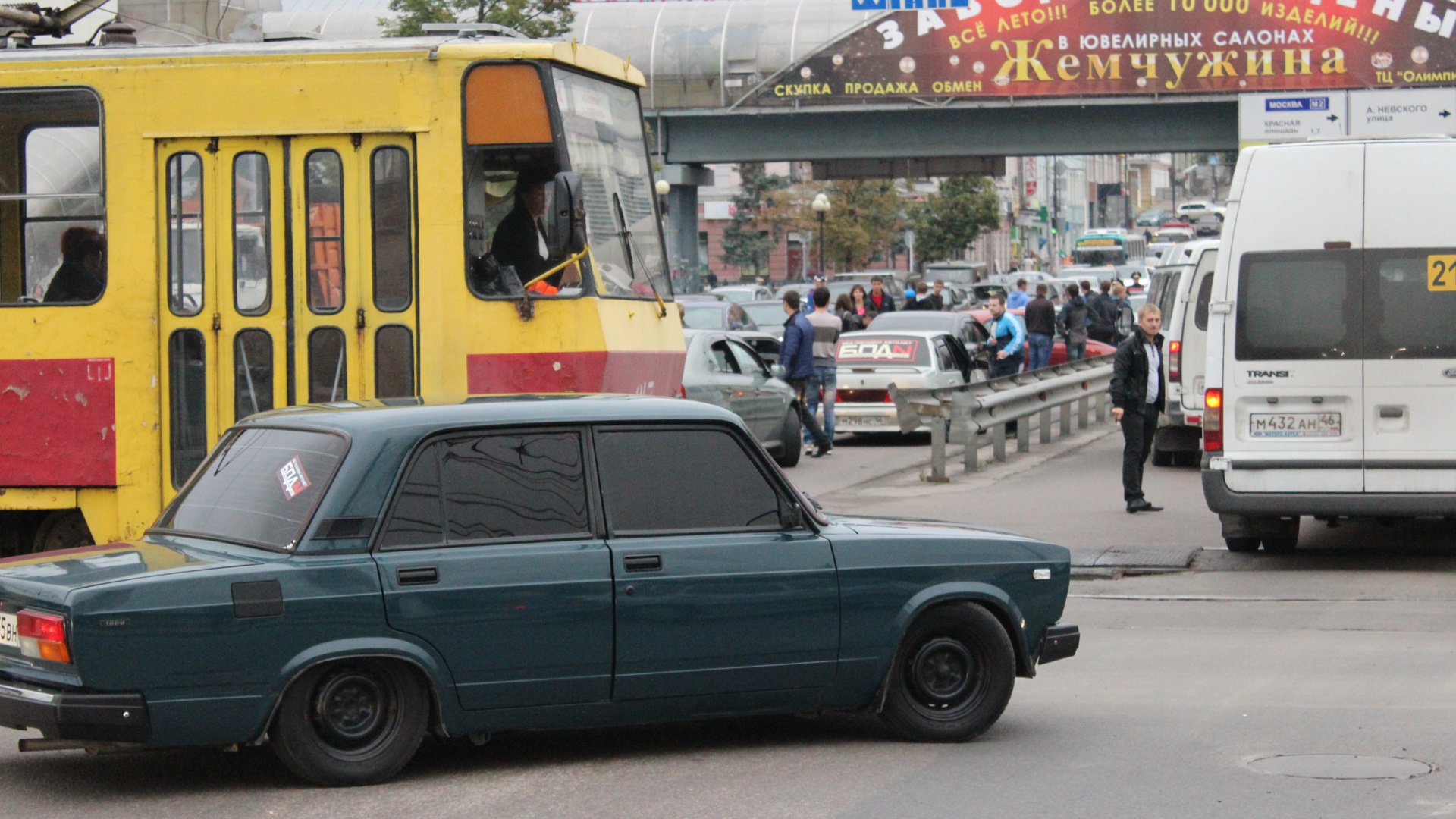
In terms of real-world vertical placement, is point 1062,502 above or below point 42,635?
below

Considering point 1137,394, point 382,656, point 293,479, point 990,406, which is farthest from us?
point 990,406

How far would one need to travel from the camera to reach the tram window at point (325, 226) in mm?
10031

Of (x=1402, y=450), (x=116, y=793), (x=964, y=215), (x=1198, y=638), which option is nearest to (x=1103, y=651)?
(x=1198, y=638)

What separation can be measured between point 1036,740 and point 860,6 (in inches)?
1667

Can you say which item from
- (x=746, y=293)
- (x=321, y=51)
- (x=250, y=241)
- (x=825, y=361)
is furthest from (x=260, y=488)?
(x=746, y=293)

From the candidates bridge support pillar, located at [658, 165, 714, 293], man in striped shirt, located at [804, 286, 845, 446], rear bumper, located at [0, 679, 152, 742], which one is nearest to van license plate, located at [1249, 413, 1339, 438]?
rear bumper, located at [0, 679, 152, 742]

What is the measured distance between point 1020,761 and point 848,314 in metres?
21.5

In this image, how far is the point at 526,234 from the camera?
1018cm

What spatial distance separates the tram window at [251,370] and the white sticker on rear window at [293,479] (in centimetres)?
371

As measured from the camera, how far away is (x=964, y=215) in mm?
80250

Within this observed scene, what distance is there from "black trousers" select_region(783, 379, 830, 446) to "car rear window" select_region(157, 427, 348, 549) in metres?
13.7

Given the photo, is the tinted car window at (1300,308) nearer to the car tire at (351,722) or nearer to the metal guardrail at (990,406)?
the metal guardrail at (990,406)

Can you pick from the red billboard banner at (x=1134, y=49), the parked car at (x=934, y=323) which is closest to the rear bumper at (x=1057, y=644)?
A: the parked car at (x=934, y=323)

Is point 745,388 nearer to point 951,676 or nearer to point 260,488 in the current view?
point 951,676
